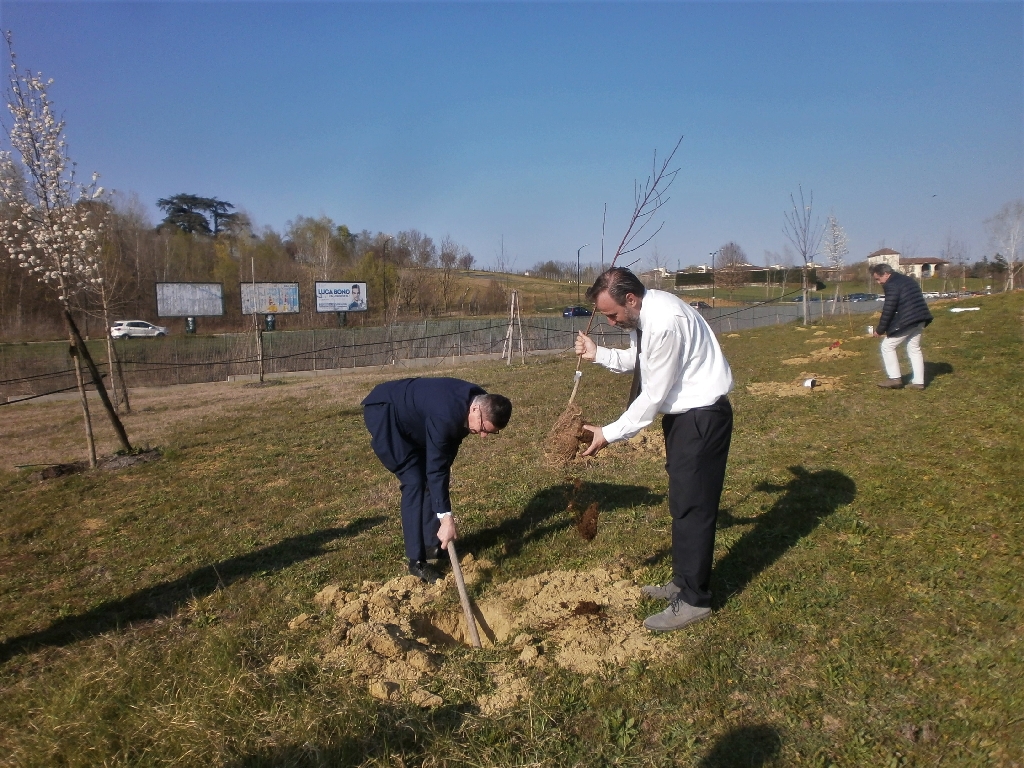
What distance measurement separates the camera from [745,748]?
275 cm

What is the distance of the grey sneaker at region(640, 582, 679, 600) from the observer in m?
4.01

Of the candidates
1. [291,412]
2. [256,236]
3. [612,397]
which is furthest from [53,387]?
[256,236]

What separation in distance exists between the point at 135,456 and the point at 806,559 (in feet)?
29.5

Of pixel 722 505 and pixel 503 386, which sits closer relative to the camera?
pixel 722 505

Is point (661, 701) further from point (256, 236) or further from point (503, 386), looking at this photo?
point (256, 236)

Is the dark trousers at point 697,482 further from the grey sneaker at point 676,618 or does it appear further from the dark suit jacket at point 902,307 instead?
the dark suit jacket at point 902,307

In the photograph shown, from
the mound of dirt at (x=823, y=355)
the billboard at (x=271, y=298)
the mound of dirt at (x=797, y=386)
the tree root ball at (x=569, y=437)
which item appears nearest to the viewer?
the tree root ball at (x=569, y=437)

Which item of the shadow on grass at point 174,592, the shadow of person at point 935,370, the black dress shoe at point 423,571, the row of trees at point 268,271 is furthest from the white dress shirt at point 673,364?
the row of trees at point 268,271

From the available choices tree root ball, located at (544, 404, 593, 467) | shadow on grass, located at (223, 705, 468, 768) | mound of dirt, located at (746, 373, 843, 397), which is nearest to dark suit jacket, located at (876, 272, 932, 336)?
mound of dirt, located at (746, 373, 843, 397)

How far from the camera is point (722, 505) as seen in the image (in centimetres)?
548

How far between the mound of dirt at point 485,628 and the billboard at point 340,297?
30197mm

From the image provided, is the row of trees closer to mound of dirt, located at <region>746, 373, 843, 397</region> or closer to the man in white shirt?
mound of dirt, located at <region>746, 373, 843, 397</region>

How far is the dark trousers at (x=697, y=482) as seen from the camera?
358cm

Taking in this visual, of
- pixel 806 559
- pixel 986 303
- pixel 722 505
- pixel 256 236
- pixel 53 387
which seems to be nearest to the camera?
pixel 806 559
